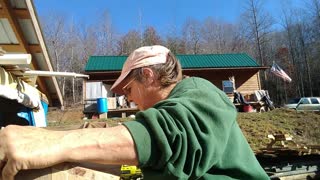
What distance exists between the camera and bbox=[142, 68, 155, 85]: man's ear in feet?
5.55

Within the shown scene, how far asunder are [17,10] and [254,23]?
6797cm

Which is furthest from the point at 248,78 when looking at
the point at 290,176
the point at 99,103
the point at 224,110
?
the point at 224,110

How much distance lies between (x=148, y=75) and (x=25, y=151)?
2.44 feet

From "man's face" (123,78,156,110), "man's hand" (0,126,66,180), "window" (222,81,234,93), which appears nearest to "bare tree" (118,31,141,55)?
"window" (222,81,234,93)

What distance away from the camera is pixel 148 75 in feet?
5.60

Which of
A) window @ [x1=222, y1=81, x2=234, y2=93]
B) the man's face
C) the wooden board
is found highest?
Answer: window @ [x1=222, y1=81, x2=234, y2=93]

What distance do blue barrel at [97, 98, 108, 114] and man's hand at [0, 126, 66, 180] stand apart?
91.2ft

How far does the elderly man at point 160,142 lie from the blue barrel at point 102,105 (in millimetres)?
27361

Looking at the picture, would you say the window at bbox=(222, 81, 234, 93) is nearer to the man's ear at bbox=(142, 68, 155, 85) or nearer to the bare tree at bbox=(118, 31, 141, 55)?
the man's ear at bbox=(142, 68, 155, 85)

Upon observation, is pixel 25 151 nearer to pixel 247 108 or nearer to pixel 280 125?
pixel 280 125

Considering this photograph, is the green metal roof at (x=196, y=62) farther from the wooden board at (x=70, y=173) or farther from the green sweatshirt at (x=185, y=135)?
the wooden board at (x=70, y=173)

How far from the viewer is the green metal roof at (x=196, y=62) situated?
33438 mm

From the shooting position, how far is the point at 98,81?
32.3 m

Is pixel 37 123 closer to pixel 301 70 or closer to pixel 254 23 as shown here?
pixel 254 23
